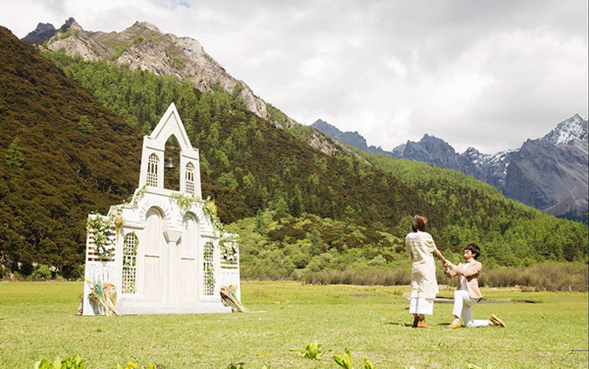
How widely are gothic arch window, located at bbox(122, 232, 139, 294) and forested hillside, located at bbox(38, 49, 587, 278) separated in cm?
5467

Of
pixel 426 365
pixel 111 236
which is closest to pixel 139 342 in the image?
pixel 426 365

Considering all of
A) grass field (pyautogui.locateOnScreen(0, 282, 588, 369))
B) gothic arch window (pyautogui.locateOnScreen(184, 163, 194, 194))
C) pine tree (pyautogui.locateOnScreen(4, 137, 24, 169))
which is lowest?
grass field (pyautogui.locateOnScreen(0, 282, 588, 369))

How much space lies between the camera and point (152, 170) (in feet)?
56.8

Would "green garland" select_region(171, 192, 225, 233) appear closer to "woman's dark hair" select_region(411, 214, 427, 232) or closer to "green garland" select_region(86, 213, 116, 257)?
"green garland" select_region(86, 213, 116, 257)

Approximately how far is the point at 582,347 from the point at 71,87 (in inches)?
4606

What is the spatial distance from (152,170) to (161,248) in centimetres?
274

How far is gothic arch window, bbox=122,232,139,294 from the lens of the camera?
50.3ft

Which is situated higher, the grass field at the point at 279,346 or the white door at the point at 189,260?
the white door at the point at 189,260

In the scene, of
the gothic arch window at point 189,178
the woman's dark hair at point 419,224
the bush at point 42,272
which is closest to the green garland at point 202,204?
the gothic arch window at point 189,178

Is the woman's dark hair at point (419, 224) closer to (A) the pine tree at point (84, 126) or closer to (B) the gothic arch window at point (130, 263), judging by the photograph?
(B) the gothic arch window at point (130, 263)

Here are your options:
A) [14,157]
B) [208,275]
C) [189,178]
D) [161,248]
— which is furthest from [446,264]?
[14,157]

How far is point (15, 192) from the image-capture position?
5172 centimetres

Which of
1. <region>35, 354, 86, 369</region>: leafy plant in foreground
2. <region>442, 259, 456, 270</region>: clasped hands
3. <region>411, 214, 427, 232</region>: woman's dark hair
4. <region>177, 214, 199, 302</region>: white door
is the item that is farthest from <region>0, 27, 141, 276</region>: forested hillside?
<region>35, 354, 86, 369</region>: leafy plant in foreground

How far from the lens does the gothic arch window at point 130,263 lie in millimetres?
15344
